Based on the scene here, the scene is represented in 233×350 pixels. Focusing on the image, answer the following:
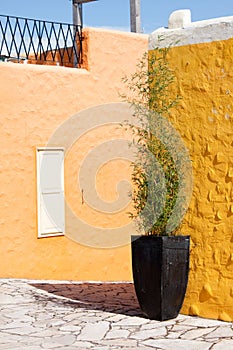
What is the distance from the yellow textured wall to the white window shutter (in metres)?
3.70

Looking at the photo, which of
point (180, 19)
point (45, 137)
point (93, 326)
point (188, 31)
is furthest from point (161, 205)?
point (45, 137)

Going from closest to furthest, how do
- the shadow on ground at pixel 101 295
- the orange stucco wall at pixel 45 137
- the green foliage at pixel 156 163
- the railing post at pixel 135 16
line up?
the green foliage at pixel 156 163, the shadow on ground at pixel 101 295, the orange stucco wall at pixel 45 137, the railing post at pixel 135 16

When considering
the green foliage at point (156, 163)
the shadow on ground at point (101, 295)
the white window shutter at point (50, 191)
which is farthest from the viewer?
the white window shutter at point (50, 191)

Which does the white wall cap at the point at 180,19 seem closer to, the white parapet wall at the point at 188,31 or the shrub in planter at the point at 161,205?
the white parapet wall at the point at 188,31

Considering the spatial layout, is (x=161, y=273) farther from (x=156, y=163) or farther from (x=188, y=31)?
(x=188, y=31)

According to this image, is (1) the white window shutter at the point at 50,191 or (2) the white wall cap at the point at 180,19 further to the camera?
(1) the white window shutter at the point at 50,191

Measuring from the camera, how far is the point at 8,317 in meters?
7.33

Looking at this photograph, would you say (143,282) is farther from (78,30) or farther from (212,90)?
(78,30)

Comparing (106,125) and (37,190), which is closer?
(37,190)

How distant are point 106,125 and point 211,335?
19.2 feet

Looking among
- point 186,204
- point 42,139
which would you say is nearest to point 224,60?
point 186,204

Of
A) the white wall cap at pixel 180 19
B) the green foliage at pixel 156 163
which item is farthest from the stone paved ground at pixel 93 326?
the white wall cap at pixel 180 19

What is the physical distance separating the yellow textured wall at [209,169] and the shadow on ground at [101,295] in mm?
818

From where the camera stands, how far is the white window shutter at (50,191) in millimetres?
10398
